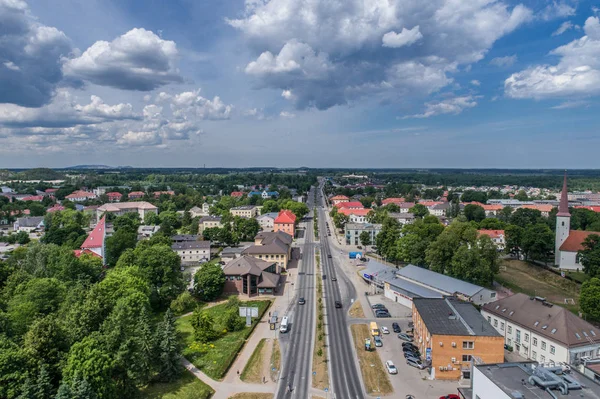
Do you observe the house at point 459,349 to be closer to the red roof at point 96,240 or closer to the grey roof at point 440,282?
the grey roof at point 440,282

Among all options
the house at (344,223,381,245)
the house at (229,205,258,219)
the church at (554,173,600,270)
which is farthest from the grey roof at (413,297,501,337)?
the house at (229,205,258,219)

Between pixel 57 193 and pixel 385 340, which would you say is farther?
pixel 57 193

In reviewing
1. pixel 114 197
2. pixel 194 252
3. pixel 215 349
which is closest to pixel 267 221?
pixel 194 252

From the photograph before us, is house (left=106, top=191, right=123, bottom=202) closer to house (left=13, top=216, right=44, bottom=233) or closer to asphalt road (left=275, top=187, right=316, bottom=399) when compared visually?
house (left=13, top=216, right=44, bottom=233)

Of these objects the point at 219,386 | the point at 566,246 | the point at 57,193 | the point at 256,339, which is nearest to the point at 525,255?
the point at 566,246

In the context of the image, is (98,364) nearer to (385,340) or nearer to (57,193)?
(385,340)

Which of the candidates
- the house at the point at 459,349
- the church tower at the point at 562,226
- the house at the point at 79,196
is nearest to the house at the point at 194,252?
the house at the point at 459,349

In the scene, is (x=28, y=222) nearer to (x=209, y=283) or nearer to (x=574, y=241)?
(x=209, y=283)
